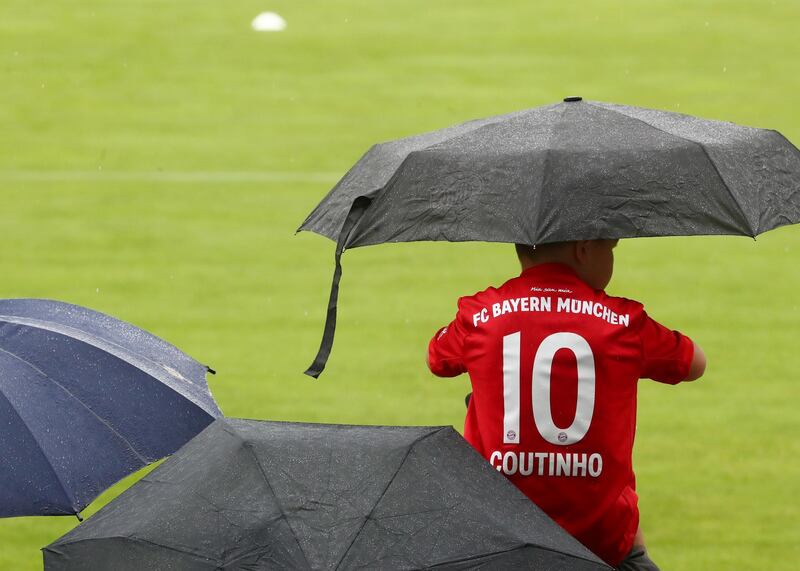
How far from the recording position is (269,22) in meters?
17.8

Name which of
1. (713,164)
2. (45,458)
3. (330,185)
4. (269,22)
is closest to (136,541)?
(45,458)

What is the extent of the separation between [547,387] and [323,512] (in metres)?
0.95

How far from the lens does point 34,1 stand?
18.5m

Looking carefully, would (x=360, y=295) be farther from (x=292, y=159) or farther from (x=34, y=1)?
(x=34, y=1)

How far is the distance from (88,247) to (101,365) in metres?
7.65

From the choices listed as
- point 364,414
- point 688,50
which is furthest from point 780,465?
point 688,50

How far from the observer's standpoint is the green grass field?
7.92 metres

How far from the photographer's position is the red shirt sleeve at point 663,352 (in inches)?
139

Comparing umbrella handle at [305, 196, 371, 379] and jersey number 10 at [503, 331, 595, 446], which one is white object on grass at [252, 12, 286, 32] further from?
jersey number 10 at [503, 331, 595, 446]

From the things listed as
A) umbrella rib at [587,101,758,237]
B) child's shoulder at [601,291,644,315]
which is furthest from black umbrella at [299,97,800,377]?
child's shoulder at [601,291,644,315]

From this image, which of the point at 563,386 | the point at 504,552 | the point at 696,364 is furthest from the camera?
the point at 696,364

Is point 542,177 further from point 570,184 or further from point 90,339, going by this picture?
point 90,339

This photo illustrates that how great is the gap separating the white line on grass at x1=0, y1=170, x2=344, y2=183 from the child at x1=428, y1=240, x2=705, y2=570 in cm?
953

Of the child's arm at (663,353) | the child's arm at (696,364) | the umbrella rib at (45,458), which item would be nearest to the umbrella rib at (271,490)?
the umbrella rib at (45,458)
